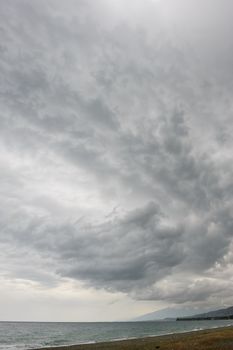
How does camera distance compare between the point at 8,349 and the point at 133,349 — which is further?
the point at 8,349

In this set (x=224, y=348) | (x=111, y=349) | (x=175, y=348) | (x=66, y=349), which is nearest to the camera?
(x=224, y=348)

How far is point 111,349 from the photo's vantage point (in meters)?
65.2

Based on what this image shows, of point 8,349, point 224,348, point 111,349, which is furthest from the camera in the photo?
point 8,349

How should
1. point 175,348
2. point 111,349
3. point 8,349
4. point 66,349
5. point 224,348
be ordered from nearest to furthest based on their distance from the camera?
1. point 224,348
2. point 175,348
3. point 111,349
4. point 66,349
5. point 8,349

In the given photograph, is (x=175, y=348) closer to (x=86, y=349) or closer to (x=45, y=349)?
(x=86, y=349)

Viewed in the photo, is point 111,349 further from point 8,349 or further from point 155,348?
point 8,349

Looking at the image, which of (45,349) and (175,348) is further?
(45,349)

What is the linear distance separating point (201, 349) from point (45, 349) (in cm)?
3580

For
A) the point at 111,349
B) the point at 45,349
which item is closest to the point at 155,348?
the point at 111,349

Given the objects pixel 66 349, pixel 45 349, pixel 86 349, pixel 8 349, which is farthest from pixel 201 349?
pixel 8 349

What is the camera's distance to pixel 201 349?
5338cm

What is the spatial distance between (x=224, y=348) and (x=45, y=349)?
131 feet

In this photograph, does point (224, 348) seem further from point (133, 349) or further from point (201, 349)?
point (133, 349)

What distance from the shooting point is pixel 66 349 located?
71.4 metres
